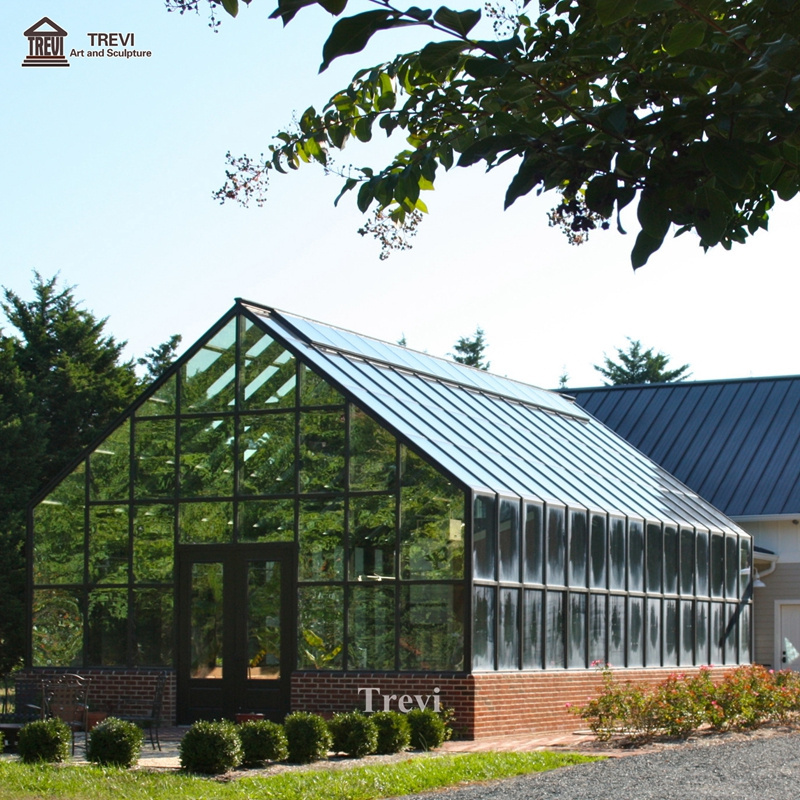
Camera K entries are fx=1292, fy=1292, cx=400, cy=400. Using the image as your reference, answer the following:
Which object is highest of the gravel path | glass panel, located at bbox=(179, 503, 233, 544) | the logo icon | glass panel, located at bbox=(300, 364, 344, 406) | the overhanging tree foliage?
the logo icon

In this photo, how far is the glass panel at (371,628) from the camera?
16.8 m

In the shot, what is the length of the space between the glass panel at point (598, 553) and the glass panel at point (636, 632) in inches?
37.7

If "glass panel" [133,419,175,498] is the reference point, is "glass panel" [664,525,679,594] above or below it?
below

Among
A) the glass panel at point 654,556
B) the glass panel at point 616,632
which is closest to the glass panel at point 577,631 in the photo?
the glass panel at point 616,632

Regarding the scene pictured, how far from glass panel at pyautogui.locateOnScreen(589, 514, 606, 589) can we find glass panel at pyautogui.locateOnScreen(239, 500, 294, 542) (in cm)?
450

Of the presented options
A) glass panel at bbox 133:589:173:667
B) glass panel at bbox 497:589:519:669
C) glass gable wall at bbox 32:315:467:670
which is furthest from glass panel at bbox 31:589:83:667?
glass panel at bbox 497:589:519:669

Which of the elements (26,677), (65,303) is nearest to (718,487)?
(26,677)

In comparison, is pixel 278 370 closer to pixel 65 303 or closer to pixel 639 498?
pixel 639 498

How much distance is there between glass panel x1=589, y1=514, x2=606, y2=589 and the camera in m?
19.0

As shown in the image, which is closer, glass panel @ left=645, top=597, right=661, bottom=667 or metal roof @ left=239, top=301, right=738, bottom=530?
metal roof @ left=239, top=301, right=738, bottom=530

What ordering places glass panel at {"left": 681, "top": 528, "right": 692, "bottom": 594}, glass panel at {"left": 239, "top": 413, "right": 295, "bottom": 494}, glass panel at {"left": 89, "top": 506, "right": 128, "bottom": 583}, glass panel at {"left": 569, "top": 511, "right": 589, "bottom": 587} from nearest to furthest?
1. glass panel at {"left": 239, "top": 413, "right": 295, "bottom": 494}
2. glass panel at {"left": 569, "top": 511, "right": 589, "bottom": 587}
3. glass panel at {"left": 89, "top": 506, "right": 128, "bottom": 583}
4. glass panel at {"left": 681, "top": 528, "right": 692, "bottom": 594}

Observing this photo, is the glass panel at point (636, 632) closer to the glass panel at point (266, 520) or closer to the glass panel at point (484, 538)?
the glass panel at point (484, 538)

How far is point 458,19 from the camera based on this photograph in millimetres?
3600

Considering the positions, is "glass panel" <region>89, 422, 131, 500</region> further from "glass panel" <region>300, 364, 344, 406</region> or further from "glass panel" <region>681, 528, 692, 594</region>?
"glass panel" <region>681, 528, 692, 594</region>
